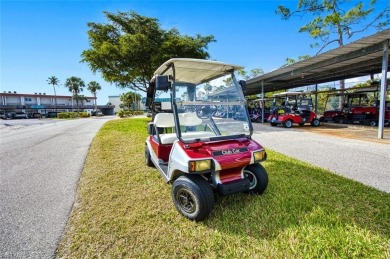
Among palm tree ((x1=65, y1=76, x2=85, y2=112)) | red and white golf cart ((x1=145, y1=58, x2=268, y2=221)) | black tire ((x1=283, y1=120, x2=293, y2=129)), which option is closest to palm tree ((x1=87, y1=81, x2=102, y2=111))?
palm tree ((x1=65, y1=76, x2=85, y2=112))

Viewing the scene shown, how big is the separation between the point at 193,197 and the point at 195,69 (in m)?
1.84

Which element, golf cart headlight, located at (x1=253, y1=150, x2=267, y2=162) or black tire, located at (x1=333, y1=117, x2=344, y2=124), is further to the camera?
black tire, located at (x1=333, y1=117, x2=344, y2=124)

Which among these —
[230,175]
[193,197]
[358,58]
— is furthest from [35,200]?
[358,58]

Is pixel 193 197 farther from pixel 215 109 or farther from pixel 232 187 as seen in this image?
pixel 215 109

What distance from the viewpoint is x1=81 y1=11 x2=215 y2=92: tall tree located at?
38.0 ft

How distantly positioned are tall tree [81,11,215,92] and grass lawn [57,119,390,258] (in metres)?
10.2

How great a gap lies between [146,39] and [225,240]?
12.0m

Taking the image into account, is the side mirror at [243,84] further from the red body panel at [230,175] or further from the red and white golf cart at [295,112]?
the red and white golf cart at [295,112]

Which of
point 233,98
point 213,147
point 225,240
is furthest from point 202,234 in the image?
point 233,98

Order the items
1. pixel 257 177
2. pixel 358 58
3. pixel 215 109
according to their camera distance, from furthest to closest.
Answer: pixel 358 58 → pixel 215 109 → pixel 257 177

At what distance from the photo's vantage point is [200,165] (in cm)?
220

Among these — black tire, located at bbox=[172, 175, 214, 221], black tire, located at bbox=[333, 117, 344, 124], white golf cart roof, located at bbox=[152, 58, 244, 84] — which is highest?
white golf cart roof, located at bbox=[152, 58, 244, 84]

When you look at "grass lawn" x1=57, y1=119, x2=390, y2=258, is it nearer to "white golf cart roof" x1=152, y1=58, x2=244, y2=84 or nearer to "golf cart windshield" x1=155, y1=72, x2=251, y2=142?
"golf cart windshield" x1=155, y1=72, x2=251, y2=142

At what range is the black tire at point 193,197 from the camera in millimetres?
2207
